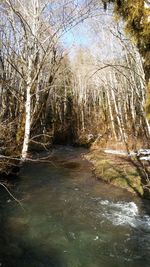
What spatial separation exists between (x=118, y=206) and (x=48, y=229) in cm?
270

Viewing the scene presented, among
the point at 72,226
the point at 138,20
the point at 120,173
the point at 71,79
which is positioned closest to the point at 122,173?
the point at 120,173

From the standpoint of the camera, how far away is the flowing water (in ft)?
21.9

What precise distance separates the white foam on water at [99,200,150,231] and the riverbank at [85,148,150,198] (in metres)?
1.26

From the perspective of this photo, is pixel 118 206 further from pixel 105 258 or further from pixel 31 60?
pixel 31 60

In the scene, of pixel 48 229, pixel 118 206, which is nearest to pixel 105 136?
pixel 118 206

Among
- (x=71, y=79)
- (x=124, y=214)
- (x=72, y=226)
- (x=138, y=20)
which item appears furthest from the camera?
(x=71, y=79)

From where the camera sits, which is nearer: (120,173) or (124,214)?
(124,214)

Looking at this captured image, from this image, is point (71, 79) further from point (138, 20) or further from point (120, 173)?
point (138, 20)

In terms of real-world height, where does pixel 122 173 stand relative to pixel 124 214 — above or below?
above

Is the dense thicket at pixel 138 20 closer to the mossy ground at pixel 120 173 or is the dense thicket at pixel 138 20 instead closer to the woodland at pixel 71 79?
the woodland at pixel 71 79

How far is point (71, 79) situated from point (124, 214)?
30317 mm

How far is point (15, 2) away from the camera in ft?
48.3

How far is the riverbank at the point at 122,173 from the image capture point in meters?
11.7

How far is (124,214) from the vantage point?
9109 millimetres
